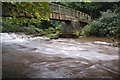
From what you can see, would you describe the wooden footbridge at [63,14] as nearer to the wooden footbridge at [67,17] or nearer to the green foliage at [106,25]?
the wooden footbridge at [67,17]

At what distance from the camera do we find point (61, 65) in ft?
18.8

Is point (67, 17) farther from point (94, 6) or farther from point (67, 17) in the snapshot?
point (94, 6)

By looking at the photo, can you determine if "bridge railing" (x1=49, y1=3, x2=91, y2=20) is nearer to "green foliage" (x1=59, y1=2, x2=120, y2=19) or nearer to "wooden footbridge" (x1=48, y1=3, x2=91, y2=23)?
"wooden footbridge" (x1=48, y1=3, x2=91, y2=23)

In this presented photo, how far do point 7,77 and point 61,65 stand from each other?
1.86 meters

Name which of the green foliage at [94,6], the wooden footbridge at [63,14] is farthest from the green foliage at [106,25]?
the green foliage at [94,6]

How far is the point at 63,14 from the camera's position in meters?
20.7

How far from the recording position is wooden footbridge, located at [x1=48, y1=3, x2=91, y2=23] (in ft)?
61.1

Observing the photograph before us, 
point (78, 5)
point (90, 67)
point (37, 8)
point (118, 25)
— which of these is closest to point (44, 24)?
point (78, 5)

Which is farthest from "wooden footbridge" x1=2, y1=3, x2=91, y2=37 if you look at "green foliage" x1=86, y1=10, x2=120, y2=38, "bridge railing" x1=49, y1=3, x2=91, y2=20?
"green foliage" x1=86, y1=10, x2=120, y2=38

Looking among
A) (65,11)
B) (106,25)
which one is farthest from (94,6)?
(106,25)

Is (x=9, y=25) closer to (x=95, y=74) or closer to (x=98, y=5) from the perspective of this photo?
(x=98, y=5)

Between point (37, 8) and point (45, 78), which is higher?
point (37, 8)

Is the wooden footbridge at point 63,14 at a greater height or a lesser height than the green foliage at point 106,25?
greater

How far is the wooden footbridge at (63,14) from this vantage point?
733 inches
